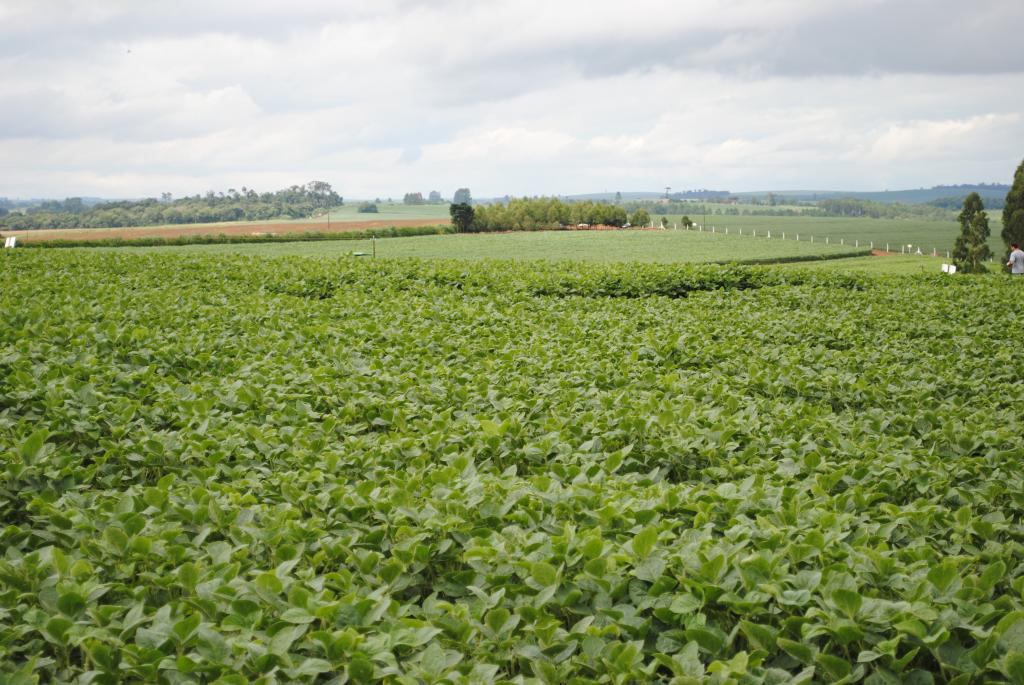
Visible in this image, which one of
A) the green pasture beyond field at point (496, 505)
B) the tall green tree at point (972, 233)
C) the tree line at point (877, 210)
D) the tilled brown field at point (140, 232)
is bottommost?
the green pasture beyond field at point (496, 505)

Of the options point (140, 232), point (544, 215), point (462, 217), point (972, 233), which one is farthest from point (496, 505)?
point (544, 215)

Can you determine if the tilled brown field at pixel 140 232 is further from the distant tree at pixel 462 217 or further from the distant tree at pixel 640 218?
the distant tree at pixel 640 218

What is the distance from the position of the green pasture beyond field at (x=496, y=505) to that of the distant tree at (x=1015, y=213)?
3509 centimetres

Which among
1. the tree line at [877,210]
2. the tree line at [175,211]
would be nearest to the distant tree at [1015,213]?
the tree line at [175,211]

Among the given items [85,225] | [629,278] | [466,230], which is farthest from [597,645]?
[85,225]

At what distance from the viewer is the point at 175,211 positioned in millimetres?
72750

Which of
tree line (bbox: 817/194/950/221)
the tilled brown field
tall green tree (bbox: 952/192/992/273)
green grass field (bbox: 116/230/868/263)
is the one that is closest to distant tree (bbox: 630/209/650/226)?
green grass field (bbox: 116/230/868/263)

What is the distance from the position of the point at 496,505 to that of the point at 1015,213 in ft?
139

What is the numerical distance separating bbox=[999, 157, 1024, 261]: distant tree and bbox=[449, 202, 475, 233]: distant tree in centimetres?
3676

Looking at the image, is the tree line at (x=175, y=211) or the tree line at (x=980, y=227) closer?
the tree line at (x=980, y=227)

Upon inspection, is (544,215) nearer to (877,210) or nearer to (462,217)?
(462,217)

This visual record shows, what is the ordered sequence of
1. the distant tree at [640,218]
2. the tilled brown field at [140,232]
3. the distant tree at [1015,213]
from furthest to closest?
the distant tree at [640,218], the tilled brown field at [140,232], the distant tree at [1015,213]

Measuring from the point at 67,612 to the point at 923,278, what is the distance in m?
17.2

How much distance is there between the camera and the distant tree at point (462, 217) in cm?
6094
